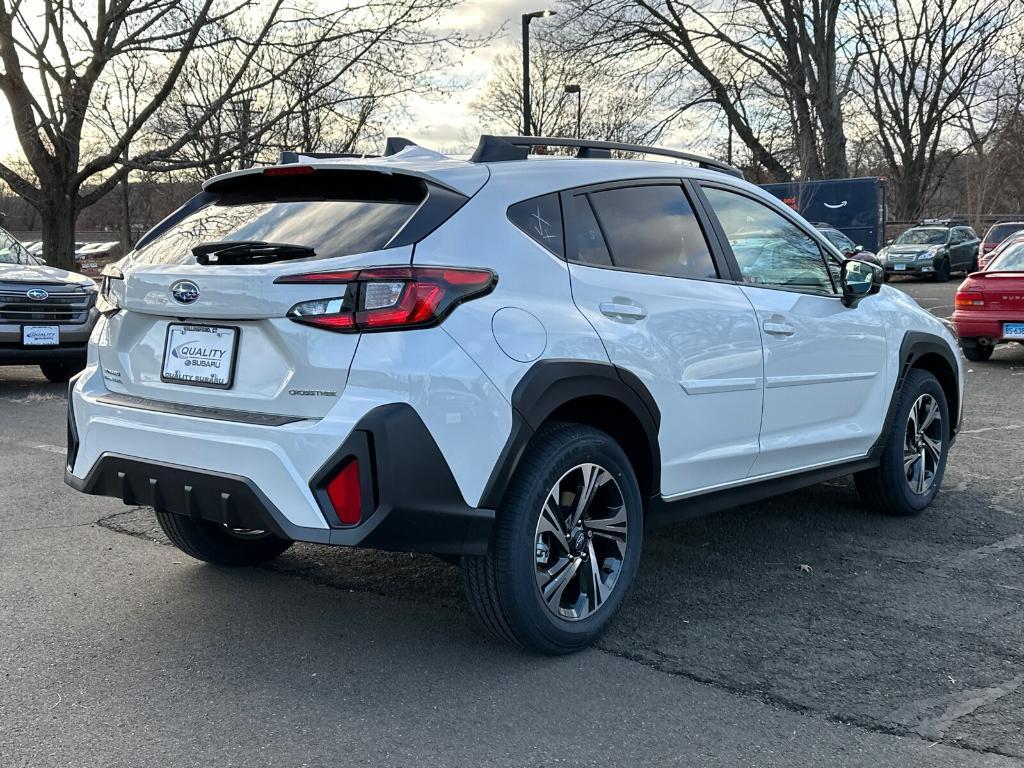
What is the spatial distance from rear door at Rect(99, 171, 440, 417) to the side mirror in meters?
2.39

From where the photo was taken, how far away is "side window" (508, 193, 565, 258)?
3740 mm

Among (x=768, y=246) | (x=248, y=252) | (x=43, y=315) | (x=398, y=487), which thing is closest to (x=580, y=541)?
(x=398, y=487)

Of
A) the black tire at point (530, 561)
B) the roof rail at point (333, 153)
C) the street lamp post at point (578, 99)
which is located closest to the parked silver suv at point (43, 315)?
the roof rail at point (333, 153)

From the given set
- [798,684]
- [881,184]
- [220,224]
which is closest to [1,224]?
[220,224]

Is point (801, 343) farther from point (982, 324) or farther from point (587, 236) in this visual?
point (982, 324)

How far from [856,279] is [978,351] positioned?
8.46 m

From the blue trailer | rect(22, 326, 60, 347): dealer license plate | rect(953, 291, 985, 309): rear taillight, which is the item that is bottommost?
rect(22, 326, 60, 347): dealer license plate

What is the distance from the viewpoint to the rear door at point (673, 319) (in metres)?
3.91

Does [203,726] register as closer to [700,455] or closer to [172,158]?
[700,455]

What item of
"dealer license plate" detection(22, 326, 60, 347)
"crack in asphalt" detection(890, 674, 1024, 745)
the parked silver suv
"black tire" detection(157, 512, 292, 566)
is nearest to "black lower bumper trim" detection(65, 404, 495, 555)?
"black tire" detection(157, 512, 292, 566)

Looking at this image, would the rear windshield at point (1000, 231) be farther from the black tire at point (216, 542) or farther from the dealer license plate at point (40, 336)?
the black tire at point (216, 542)

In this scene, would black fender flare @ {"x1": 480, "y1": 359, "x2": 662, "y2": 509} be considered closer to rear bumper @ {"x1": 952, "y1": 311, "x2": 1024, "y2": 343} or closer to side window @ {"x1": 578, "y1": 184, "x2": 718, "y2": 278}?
side window @ {"x1": 578, "y1": 184, "x2": 718, "y2": 278}

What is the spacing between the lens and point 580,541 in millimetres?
3801

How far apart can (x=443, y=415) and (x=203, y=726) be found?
3.74ft
